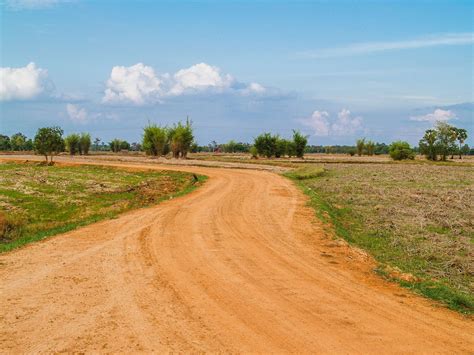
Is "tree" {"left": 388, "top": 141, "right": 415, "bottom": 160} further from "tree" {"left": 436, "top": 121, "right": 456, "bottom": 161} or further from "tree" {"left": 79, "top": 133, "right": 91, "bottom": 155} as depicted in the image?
"tree" {"left": 79, "top": 133, "right": 91, "bottom": 155}

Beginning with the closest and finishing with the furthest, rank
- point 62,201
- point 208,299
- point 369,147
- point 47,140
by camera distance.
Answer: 1. point 208,299
2. point 62,201
3. point 47,140
4. point 369,147

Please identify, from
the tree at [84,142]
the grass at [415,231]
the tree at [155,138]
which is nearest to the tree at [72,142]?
the tree at [84,142]

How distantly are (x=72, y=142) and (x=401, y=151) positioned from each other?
7220 centimetres

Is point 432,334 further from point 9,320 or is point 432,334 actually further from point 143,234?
point 143,234

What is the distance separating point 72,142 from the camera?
105 m

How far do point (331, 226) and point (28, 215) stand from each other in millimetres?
14233

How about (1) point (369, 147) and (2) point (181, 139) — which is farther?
(1) point (369, 147)

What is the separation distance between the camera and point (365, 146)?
131750 millimetres

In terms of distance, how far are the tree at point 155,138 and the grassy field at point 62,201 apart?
163 ft

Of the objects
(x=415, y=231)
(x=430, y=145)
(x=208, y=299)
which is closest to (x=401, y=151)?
(x=430, y=145)

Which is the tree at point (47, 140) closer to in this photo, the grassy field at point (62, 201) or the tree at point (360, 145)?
the grassy field at point (62, 201)

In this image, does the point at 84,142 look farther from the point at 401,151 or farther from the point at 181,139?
the point at 401,151

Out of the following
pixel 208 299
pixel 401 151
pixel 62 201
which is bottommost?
pixel 208 299

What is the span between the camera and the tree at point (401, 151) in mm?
95250
